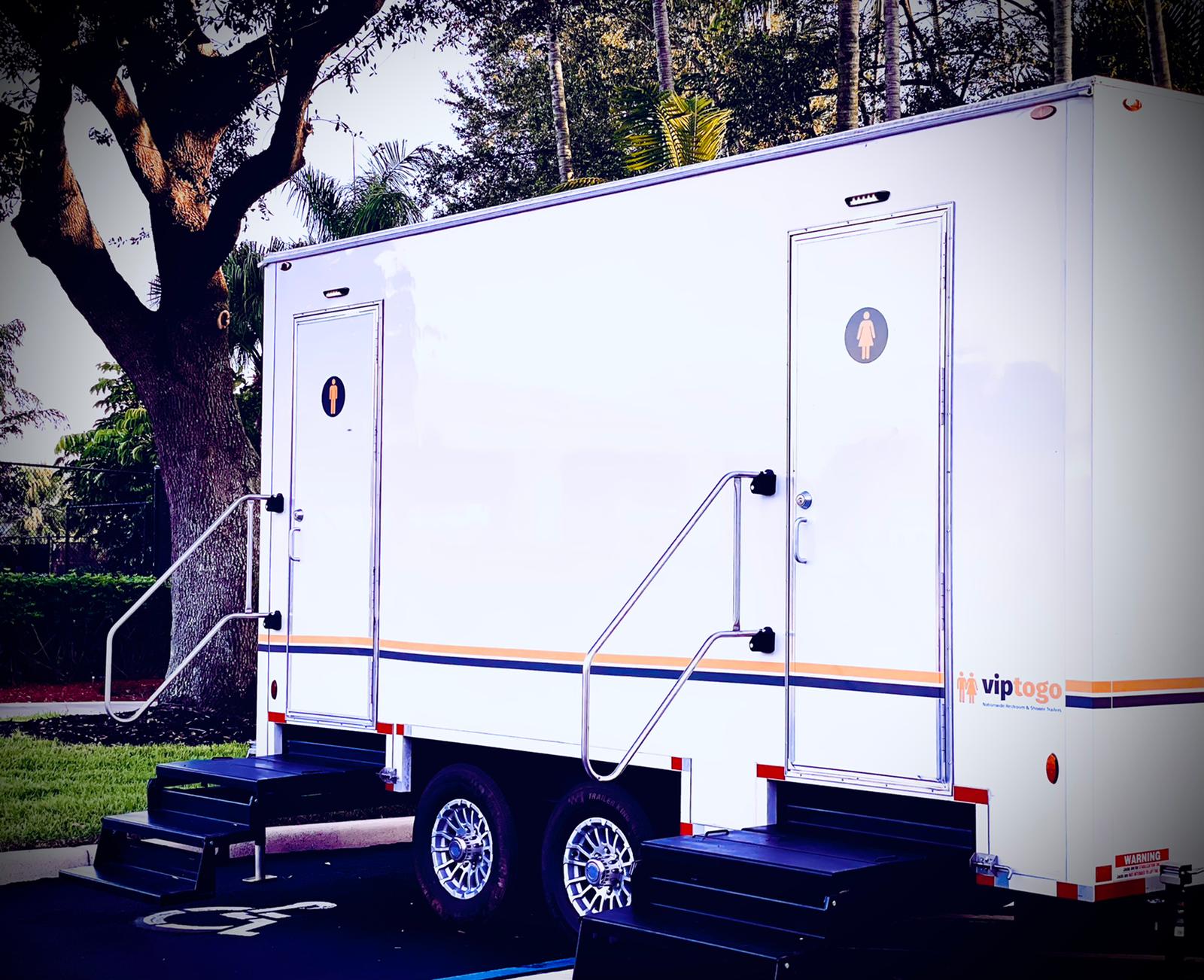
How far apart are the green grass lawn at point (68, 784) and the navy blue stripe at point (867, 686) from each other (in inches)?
237

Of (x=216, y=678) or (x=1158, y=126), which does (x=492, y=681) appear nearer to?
(x=1158, y=126)

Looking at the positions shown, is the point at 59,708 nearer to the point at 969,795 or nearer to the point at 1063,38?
the point at 1063,38

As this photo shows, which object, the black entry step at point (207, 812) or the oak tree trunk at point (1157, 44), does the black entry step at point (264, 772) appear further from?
the oak tree trunk at point (1157, 44)

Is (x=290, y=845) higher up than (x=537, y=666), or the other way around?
(x=537, y=666)

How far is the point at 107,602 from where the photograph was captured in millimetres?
21000

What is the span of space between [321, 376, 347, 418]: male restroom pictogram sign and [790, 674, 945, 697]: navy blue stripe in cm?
375

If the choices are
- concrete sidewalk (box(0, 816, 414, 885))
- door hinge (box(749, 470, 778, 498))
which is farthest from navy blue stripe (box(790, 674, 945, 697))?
concrete sidewalk (box(0, 816, 414, 885))

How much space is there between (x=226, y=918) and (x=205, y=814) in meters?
0.60

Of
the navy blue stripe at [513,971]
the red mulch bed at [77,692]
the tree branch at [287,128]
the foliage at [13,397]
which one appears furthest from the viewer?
the foliage at [13,397]

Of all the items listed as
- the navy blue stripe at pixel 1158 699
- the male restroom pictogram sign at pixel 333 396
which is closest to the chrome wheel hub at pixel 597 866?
the navy blue stripe at pixel 1158 699

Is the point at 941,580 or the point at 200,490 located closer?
the point at 941,580

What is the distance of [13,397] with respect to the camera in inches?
1283

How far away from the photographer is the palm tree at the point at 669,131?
1586 cm

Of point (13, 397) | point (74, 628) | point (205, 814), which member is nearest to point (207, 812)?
point (205, 814)
